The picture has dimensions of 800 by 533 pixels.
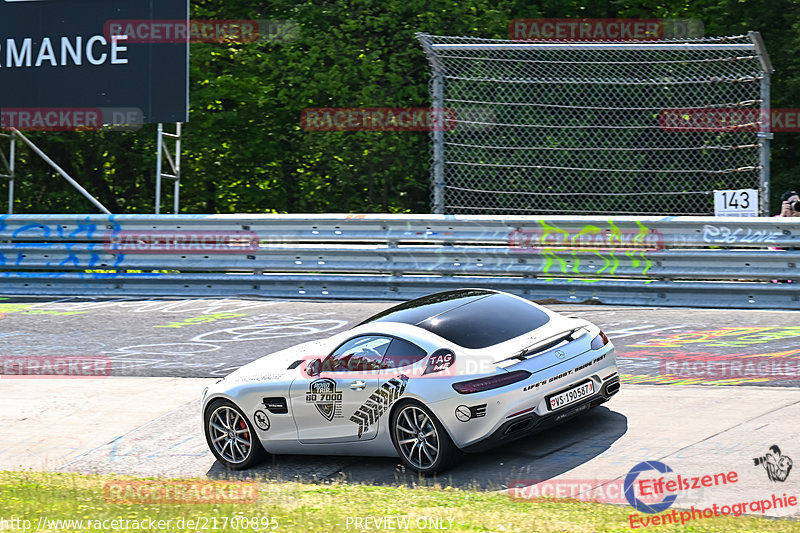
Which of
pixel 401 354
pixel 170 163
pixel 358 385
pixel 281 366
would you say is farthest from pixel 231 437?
pixel 170 163

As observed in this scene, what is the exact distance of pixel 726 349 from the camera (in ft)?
37.4

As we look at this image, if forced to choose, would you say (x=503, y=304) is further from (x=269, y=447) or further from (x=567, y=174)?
(x=567, y=174)

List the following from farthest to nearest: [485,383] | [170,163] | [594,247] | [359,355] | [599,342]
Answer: [170,163] < [594,247] < [599,342] < [359,355] < [485,383]

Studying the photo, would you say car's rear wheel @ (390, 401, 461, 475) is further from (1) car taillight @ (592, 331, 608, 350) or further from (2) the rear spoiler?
(1) car taillight @ (592, 331, 608, 350)

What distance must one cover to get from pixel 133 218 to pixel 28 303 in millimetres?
2030

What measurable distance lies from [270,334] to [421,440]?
535 centimetres

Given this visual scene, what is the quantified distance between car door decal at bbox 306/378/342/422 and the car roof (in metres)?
0.73

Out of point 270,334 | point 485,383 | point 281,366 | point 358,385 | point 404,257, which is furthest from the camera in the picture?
point 404,257

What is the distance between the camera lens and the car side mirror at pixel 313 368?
9055 mm

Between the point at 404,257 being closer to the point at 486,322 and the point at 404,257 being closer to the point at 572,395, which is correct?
the point at 486,322

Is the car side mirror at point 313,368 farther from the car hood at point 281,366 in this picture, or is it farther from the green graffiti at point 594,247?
the green graffiti at point 594,247

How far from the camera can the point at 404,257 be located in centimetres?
1513

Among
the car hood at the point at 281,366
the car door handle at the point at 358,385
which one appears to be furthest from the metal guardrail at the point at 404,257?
the car door handle at the point at 358,385

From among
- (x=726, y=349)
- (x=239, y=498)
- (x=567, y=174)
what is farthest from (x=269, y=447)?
(x=567, y=174)
